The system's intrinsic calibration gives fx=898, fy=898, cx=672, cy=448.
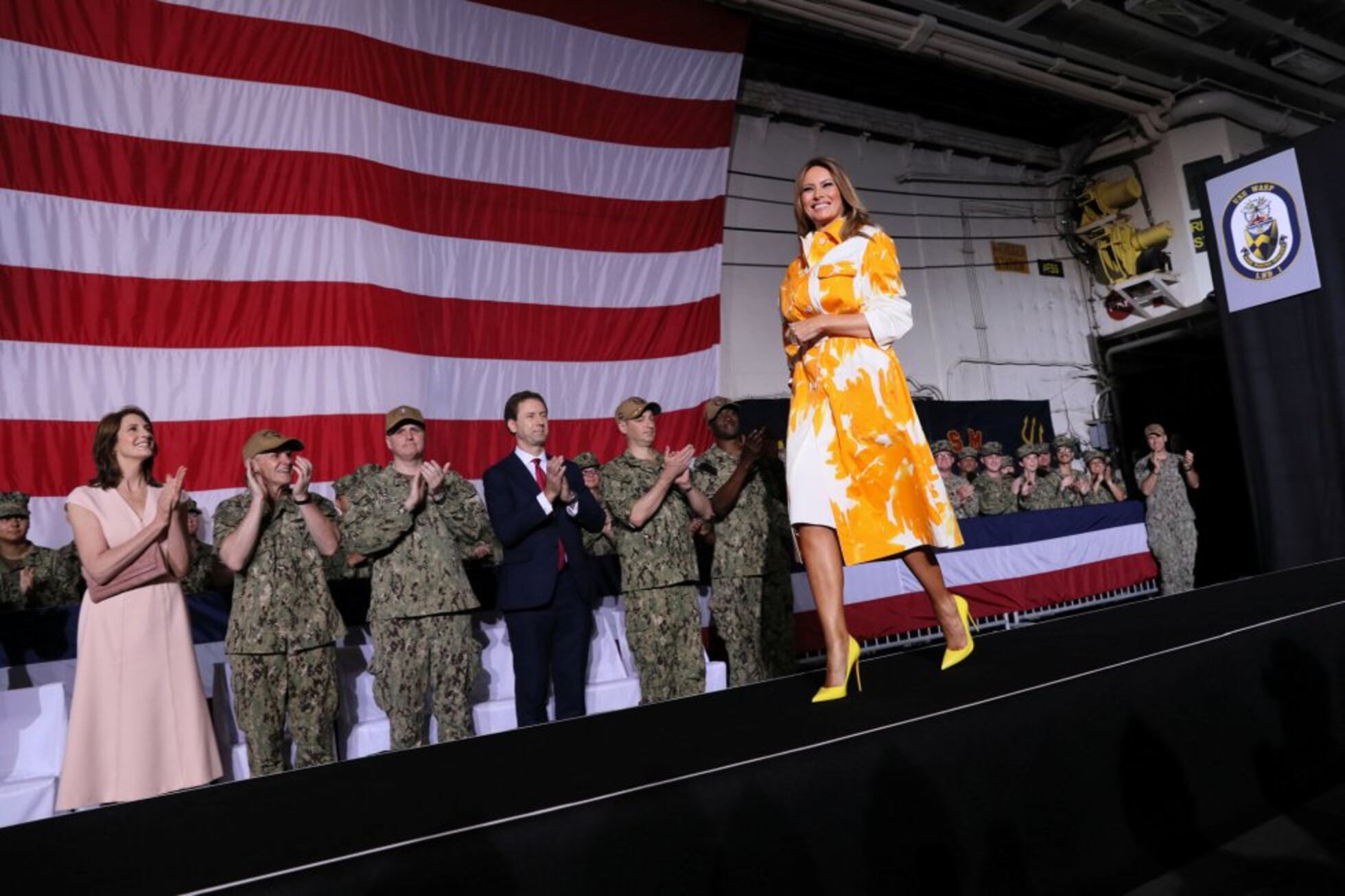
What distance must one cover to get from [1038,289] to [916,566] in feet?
29.7

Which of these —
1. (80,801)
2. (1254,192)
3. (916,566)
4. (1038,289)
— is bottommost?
(80,801)

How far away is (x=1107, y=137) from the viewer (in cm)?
992

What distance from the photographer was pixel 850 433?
184cm

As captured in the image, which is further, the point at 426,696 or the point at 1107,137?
the point at 1107,137

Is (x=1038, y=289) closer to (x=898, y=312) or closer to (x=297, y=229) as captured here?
(x=297, y=229)

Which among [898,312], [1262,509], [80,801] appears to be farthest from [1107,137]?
[80,801]

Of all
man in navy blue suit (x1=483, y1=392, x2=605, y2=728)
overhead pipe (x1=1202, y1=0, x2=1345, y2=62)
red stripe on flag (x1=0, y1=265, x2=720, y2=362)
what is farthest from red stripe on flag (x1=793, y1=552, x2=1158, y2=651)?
overhead pipe (x1=1202, y1=0, x2=1345, y2=62)

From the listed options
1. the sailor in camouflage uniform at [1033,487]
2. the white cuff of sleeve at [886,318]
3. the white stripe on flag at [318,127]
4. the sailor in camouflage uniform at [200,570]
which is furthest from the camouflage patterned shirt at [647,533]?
the sailor in camouflage uniform at [1033,487]

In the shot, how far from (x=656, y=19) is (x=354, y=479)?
385 cm

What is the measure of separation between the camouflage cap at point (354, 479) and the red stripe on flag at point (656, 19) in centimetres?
308

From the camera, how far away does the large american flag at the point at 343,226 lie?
4012 mm

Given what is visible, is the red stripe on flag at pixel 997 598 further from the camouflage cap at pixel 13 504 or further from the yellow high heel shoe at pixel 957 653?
the camouflage cap at pixel 13 504

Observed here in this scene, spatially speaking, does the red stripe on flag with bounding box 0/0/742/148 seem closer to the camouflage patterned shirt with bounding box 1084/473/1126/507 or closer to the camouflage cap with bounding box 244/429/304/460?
the camouflage cap with bounding box 244/429/304/460

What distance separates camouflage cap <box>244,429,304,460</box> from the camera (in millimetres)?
2857
